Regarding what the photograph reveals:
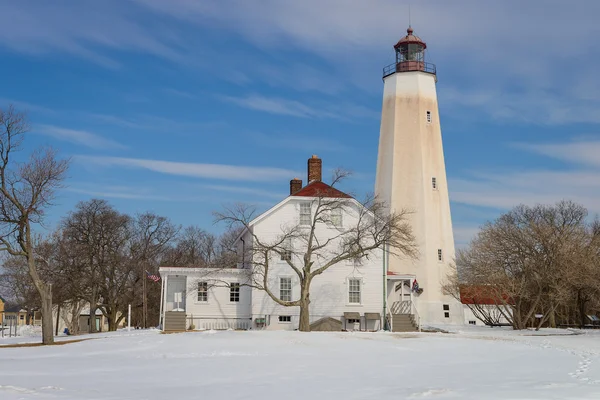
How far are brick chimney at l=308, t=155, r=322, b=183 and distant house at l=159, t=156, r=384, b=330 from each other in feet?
8.72

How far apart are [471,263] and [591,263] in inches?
317

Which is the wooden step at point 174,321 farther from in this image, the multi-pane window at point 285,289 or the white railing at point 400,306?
the white railing at point 400,306

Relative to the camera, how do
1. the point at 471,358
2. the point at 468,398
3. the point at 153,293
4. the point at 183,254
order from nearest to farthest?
1. the point at 468,398
2. the point at 471,358
3. the point at 153,293
4. the point at 183,254

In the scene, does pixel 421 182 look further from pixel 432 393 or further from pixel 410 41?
pixel 432 393

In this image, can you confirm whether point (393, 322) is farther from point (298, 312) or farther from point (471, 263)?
point (471, 263)

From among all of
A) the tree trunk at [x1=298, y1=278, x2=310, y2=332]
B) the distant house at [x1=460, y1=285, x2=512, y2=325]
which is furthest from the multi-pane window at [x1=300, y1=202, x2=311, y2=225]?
the distant house at [x1=460, y1=285, x2=512, y2=325]

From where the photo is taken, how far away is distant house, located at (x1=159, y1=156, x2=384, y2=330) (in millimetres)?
35625

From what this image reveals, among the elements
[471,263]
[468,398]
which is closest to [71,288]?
[471,263]

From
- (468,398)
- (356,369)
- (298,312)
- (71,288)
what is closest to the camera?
(468,398)

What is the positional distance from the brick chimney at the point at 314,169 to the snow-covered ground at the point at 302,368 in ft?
41.7

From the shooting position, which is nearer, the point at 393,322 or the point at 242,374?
the point at 242,374

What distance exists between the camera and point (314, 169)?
130 feet

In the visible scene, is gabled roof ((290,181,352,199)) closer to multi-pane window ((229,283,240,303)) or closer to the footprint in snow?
multi-pane window ((229,283,240,303))

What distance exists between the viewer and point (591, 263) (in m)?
36.4
